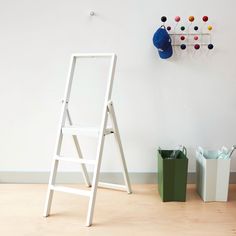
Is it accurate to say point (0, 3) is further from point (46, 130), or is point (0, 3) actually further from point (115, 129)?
point (115, 129)

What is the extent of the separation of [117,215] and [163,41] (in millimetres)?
1276

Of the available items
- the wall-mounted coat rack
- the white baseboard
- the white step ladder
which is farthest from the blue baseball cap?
the white baseboard

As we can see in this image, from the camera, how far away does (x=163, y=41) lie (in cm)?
226

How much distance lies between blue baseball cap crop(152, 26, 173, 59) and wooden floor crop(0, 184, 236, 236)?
42.8 inches

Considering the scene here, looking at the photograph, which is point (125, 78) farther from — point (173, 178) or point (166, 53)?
point (173, 178)

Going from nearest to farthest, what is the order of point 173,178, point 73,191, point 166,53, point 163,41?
point 73,191 → point 173,178 → point 163,41 → point 166,53

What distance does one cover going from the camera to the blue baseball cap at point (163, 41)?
7.42 ft

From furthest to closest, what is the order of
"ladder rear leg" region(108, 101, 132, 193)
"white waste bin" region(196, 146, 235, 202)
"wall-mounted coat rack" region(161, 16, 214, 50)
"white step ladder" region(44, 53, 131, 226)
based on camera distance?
"wall-mounted coat rack" region(161, 16, 214, 50), "white waste bin" region(196, 146, 235, 202), "ladder rear leg" region(108, 101, 132, 193), "white step ladder" region(44, 53, 131, 226)

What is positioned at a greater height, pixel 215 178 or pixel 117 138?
pixel 117 138

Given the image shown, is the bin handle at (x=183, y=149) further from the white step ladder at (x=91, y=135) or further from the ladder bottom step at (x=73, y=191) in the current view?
the ladder bottom step at (x=73, y=191)

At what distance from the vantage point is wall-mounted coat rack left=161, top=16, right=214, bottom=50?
2389 millimetres

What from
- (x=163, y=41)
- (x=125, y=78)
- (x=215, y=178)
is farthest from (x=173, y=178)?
(x=163, y=41)

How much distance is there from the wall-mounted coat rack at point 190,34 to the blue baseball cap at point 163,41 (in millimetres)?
101

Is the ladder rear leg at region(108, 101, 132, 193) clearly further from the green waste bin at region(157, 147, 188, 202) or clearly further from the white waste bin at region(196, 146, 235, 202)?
the white waste bin at region(196, 146, 235, 202)
